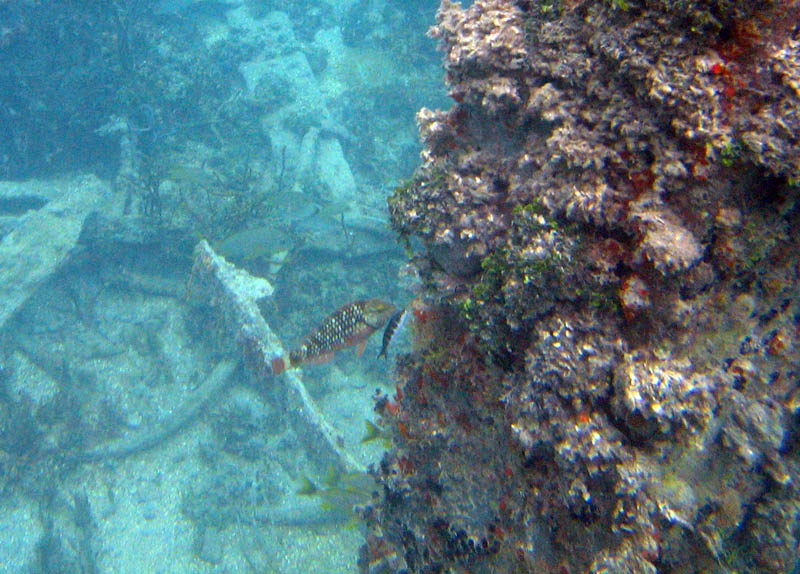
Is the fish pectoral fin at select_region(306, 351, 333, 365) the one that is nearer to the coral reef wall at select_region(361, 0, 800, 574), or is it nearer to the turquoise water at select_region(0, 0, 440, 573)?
the coral reef wall at select_region(361, 0, 800, 574)

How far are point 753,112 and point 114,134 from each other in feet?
42.4

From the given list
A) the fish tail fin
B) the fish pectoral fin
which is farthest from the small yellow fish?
the fish pectoral fin

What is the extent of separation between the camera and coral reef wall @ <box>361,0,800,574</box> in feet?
4.22

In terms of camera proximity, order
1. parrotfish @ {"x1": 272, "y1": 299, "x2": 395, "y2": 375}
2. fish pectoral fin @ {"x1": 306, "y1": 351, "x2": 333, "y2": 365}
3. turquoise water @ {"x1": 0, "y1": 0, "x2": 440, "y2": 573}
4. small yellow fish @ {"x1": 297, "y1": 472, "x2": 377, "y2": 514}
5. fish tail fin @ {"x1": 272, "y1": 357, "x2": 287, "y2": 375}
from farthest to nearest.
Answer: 1. turquoise water @ {"x1": 0, "y1": 0, "x2": 440, "y2": 573}
2. small yellow fish @ {"x1": 297, "y1": 472, "x2": 377, "y2": 514}
3. fish tail fin @ {"x1": 272, "y1": 357, "x2": 287, "y2": 375}
4. fish pectoral fin @ {"x1": 306, "y1": 351, "x2": 333, "y2": 365}
5. parrotfish @ {"x1": 272, "y1": 299, "x2": 395, "y2": 375}

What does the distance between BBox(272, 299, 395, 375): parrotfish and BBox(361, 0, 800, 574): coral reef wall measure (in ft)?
4.68

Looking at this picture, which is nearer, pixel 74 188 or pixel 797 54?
pixel 797 54

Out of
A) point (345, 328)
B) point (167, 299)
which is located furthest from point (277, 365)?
point (167, 299)

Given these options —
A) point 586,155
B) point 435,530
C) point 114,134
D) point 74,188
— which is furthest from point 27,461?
point 586,155

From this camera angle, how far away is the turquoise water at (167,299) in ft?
21.8

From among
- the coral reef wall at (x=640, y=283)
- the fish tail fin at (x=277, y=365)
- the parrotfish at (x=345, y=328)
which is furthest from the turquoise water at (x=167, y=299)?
the coral reef wall at (x=640, y=283)

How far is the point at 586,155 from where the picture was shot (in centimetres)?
148

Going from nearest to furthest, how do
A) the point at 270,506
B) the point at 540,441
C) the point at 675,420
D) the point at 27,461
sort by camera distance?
the point at 675,420 → the point at 540,441 → the point at 270,506 → the point at 27,461

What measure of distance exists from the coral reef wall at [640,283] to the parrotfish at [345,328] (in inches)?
56.2

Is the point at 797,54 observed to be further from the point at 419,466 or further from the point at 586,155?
the point at 419,466
